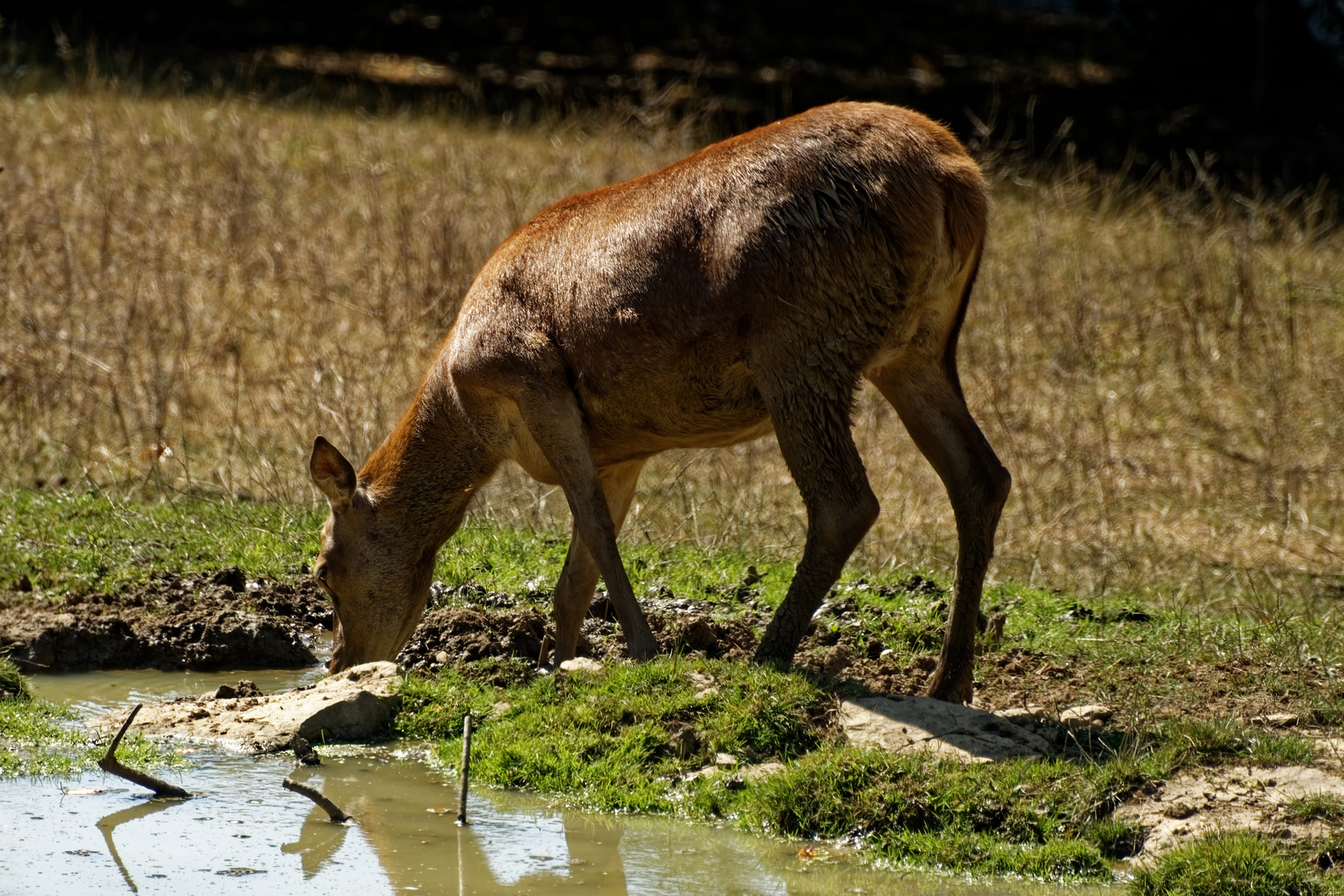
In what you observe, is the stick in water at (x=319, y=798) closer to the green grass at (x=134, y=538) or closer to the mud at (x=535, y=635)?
the mud at (x=535, y=635)

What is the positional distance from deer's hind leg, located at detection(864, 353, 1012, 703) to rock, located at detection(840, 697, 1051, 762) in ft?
1.64

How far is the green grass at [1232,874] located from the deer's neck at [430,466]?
11.9 feet

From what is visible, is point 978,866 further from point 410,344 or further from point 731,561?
point 410,344

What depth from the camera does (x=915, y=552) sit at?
30.6ft

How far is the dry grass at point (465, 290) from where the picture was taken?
10.0 meters

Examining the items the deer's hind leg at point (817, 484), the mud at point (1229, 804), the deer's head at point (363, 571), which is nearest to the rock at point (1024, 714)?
the mud at point (1229, 804)

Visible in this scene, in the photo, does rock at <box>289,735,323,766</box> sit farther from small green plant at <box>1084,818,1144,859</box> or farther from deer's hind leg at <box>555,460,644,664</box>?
small green plant at <box>1084,818,1144,859</box>

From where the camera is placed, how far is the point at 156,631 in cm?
768

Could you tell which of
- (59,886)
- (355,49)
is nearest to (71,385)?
(59,886)

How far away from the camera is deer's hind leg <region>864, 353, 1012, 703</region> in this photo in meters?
6.60

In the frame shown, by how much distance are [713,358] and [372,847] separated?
2.37 meters

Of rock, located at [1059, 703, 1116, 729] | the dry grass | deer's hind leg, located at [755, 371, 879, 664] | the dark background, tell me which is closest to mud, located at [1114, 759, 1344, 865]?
rock, located at [1059, 703, 1116, 729]

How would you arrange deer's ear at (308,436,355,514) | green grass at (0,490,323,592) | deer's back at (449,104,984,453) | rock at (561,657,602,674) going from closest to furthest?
deer's back at (449,104,984,453) < rock at (561,657,602,674) < deer's ear at (308,436,355,514) < green grass at (0,490,323,592)

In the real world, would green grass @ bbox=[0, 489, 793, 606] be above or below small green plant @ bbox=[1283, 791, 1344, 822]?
above
